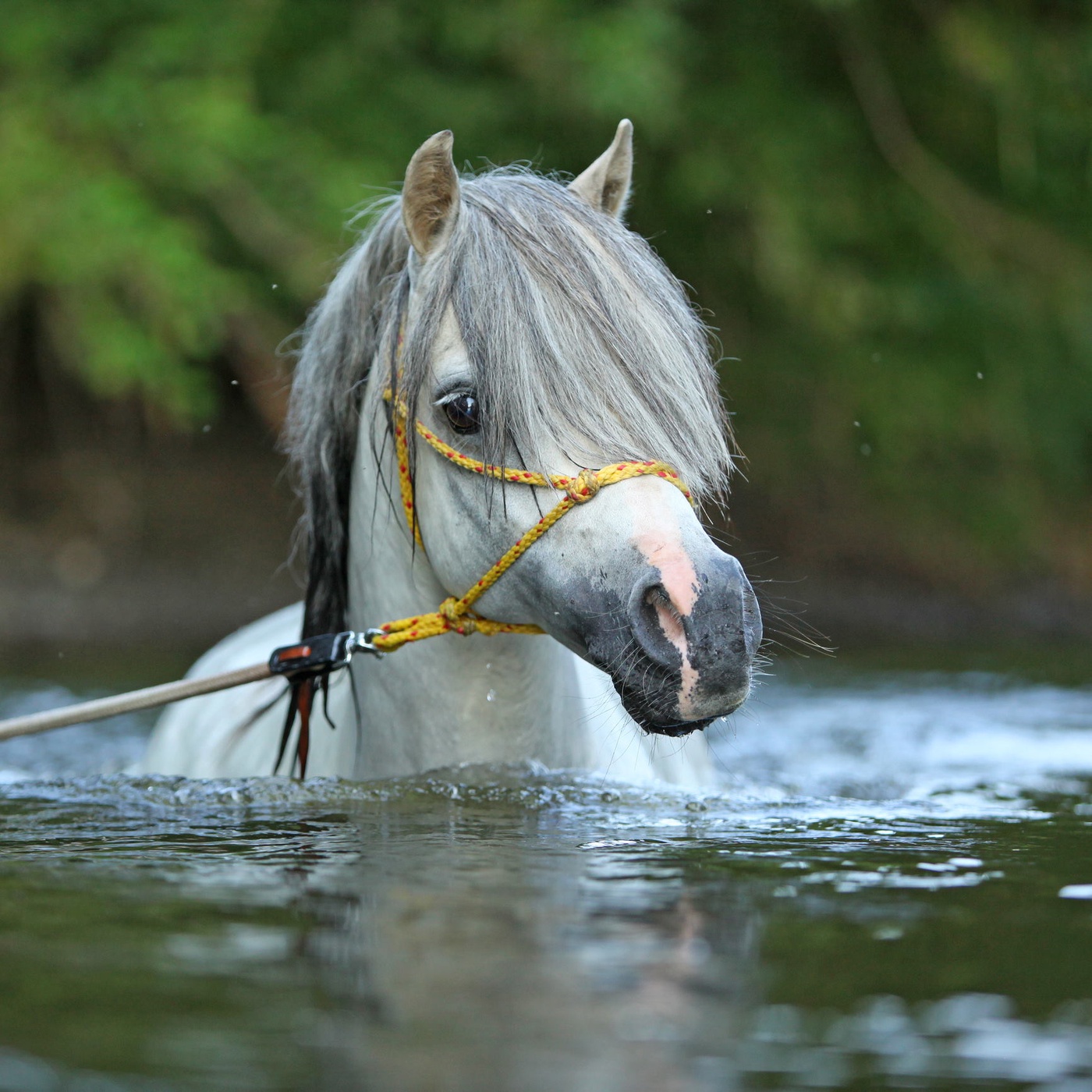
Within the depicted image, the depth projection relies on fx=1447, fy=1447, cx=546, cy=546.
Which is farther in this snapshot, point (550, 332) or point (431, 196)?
point (431, 196)

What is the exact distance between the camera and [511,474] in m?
A: 2.18

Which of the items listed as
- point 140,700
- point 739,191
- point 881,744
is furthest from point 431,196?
point 739,191

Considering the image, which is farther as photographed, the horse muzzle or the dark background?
the dark background

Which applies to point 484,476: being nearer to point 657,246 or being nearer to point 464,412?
point 464,412

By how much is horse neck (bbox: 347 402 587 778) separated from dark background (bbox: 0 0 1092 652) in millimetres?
4908

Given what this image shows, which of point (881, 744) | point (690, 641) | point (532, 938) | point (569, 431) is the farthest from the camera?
point (881, 744)

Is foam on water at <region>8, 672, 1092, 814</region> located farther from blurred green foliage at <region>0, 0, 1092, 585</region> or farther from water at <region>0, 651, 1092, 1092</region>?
blurred green foliage at <region>0, 0, 1092, 585</region>

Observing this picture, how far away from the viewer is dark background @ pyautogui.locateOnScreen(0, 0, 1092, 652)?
7.74 metres

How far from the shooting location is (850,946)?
1.68 meters

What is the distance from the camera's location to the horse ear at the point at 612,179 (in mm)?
2613

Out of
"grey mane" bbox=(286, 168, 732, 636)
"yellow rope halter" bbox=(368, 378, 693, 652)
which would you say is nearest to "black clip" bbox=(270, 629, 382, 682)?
"yellow rope halter" bbox=(368, 378, 693, 652)

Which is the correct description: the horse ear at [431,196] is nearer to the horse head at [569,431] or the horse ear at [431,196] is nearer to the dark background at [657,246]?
the horse head at [569,431]

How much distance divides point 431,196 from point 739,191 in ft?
22.7

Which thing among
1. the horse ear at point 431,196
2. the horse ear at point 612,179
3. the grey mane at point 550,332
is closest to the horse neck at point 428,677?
the grey mane at point 550,332
